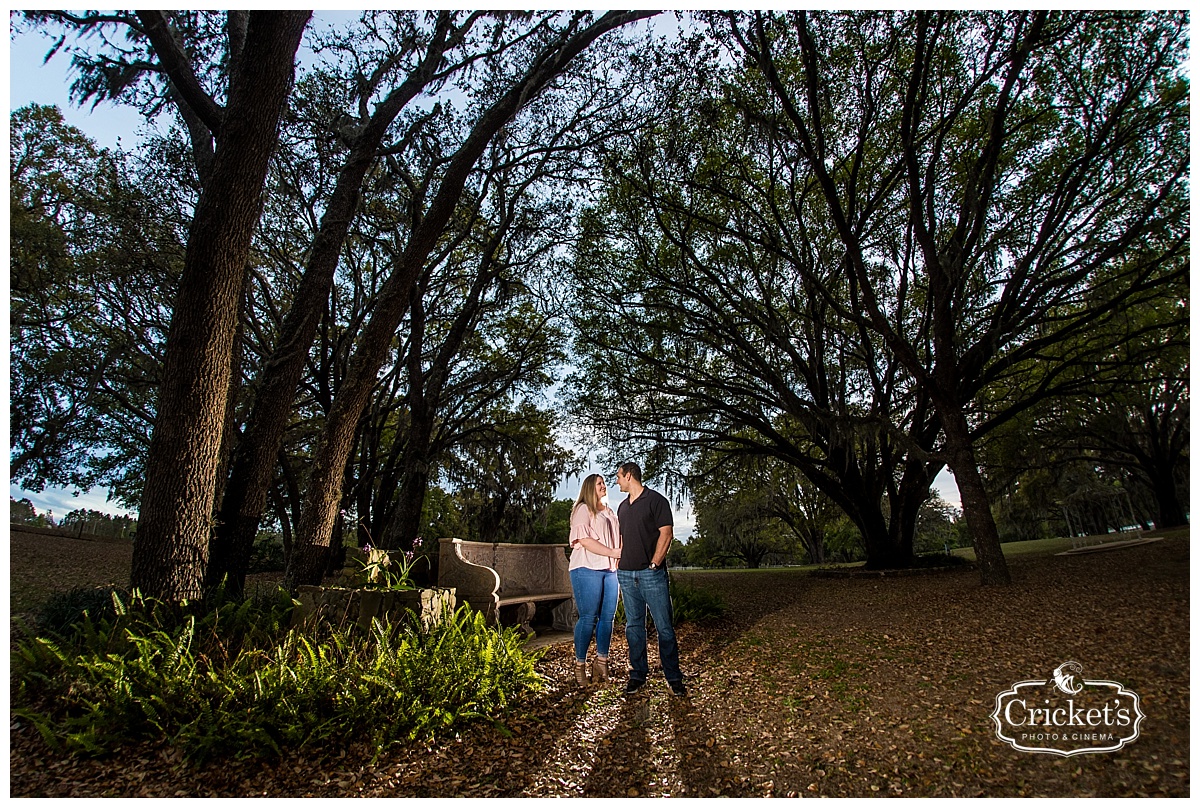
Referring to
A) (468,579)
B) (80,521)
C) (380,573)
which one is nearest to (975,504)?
(468,579)

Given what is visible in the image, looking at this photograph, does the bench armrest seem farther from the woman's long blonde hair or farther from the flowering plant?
the woman's long blonde hair

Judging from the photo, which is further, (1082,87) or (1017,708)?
(1082,87)

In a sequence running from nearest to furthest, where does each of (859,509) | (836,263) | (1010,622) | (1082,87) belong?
1. (1010,622)
2. (1082,87)
3. (836,263)
4. (859,509)

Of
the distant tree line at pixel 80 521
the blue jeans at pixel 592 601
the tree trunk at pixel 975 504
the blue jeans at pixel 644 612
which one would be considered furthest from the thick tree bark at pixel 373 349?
the distant tree line at pixel 80 521

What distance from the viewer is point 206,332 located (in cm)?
502

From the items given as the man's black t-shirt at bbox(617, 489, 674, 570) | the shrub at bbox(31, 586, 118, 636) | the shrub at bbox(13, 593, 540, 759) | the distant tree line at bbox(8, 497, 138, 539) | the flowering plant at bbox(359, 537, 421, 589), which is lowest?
the shrub at bbox(13, 593, 540, 759)

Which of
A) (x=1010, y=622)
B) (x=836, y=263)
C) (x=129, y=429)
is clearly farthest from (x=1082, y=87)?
(x=129, y=429)

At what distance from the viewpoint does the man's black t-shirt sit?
3951 millimetres

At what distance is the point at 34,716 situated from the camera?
323 cm

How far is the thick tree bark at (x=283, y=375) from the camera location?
19.8ft

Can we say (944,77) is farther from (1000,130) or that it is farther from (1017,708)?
(1017,708)

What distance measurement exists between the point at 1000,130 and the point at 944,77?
6.05 ft

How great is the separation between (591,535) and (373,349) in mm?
3847

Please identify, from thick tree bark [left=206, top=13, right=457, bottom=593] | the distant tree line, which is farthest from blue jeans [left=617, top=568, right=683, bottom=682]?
the distant tree line
